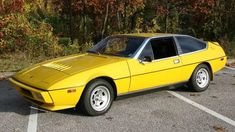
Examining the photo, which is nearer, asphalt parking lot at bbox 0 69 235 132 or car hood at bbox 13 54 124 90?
asphalt parking lot at bbox 0 69 235 132

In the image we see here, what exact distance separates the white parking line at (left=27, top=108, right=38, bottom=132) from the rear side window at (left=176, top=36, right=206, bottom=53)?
317 centimetres

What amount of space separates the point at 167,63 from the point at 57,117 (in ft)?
7.76

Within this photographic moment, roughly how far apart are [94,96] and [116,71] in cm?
58

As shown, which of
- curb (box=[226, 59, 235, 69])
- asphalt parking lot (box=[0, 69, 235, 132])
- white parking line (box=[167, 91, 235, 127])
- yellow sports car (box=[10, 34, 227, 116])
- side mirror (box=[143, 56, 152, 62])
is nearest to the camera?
asphalt parking lot (box=[0, 69, 235, 132])

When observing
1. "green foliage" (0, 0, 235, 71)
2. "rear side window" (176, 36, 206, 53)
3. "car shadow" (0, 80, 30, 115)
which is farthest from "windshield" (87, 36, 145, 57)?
"green foliage" (0, 0, 235, 71)

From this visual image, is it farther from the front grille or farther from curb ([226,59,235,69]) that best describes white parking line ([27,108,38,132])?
curb ([226,59,235,69])

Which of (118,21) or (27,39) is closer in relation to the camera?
(27,39)

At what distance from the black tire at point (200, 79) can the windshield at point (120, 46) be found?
1.42 meters

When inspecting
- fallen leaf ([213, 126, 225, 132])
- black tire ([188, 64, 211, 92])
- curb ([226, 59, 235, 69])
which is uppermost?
black tire ([188, 64, 211, 92])

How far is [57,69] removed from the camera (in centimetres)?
671

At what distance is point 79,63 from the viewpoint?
6.96 m

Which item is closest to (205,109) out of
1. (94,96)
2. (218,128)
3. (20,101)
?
(218,128)

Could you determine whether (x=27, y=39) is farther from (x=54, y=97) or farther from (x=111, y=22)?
(x=54, y=97)

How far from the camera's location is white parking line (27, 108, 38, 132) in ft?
19.4
